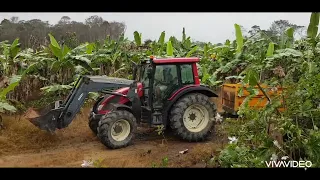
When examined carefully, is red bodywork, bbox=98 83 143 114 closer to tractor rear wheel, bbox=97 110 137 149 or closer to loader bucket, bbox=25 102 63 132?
tractor rear wheel, bbox=97 110 137 149

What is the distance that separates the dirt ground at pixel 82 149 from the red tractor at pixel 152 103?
30cm

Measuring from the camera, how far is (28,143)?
6133mm

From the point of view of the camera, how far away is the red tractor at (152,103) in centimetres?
591

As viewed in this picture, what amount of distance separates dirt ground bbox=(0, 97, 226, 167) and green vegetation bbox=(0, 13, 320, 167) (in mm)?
535

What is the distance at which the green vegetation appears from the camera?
13.7 ft

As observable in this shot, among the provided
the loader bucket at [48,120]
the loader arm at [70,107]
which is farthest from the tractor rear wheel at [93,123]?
the loader bucket at [48,120]

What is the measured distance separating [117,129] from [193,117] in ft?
4.71

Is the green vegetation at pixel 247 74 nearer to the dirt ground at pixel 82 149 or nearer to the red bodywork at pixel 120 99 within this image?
the dirt ground at pixel 82 149

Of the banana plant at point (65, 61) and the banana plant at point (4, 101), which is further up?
the banana plant at point (65, 61)

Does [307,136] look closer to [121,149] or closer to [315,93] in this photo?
[315,93]

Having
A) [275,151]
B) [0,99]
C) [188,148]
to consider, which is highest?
[0,99]

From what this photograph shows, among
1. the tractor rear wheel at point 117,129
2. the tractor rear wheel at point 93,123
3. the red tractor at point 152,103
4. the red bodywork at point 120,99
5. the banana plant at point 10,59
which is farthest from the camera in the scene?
the banana plant at point 10,59

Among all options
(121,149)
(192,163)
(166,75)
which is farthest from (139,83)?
(192,163)

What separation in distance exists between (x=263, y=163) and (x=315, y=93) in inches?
42.6
